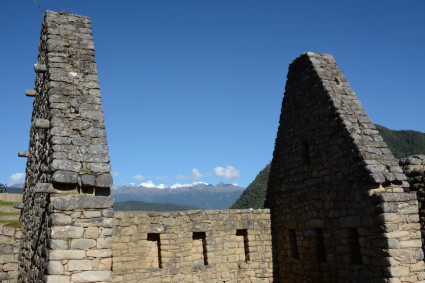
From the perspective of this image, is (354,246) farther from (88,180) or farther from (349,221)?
(88,180)

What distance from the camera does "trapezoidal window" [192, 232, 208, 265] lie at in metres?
11.1

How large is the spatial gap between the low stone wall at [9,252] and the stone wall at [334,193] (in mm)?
7299

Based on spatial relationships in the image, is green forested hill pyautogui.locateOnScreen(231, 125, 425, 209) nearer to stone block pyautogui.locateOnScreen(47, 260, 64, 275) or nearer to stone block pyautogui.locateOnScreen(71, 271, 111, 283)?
stone block pyautogui.locateOnScreen(71, 271, 111, 283)

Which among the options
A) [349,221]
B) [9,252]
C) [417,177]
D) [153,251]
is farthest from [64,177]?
[417,177]

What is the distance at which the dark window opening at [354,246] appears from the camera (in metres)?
9.10

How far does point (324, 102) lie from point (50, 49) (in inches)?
262

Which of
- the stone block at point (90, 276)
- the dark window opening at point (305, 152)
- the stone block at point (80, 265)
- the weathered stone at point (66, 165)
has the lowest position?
the stone block at point (90, 276)

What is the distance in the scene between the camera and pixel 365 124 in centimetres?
964

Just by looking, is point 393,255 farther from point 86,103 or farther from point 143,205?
point 143,205

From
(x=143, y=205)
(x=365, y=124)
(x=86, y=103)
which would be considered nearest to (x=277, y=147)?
(x=365, y=124)

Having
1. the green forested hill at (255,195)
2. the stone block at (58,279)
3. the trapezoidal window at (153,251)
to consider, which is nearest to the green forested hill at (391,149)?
the green forested hill at (255,195)

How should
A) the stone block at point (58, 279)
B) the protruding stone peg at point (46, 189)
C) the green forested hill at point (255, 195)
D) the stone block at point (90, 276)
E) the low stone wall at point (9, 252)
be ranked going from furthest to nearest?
the green forested hill at point (255, 195), the low stone wall at point (9, 252), the protruding stone peg at point (46, 189), the stone block at point (90, 276), the stone block at point (58, 279)

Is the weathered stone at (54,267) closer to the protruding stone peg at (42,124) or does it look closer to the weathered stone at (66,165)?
the weathered stone at (66,165)

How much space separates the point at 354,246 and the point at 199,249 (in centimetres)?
426
